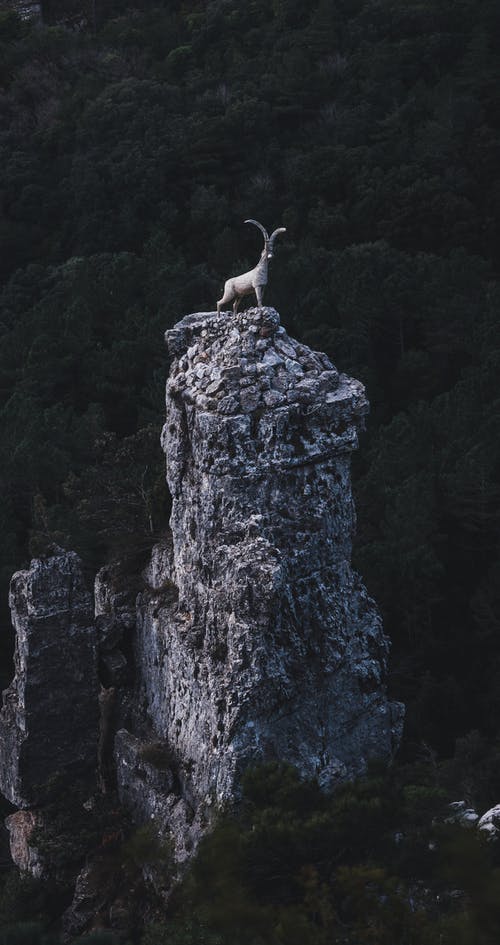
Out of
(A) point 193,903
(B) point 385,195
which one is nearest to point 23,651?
(A) point 193,903

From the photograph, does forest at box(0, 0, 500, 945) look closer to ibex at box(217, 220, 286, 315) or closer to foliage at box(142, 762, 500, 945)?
foliage at box(142, 762, 500, 945)

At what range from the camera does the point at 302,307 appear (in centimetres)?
4956

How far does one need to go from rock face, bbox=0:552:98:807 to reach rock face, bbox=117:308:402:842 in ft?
→ 6.12

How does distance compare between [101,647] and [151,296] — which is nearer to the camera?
[101,647]

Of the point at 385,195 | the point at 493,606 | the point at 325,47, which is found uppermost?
the point at 325,47

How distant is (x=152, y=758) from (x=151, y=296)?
102 feet

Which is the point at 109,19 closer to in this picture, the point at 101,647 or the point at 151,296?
the point at 151,296

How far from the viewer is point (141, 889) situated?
2122cm

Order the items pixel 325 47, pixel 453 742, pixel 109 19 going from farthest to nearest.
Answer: pixel 109 19
pixel 325 47
pixel 453 742

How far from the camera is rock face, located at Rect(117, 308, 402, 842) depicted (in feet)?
63.0

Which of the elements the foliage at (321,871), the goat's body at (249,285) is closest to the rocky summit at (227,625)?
the goat's body at (249,285)

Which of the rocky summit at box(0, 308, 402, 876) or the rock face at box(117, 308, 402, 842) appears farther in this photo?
the rocky summit at box(0, 308, 402, 876)

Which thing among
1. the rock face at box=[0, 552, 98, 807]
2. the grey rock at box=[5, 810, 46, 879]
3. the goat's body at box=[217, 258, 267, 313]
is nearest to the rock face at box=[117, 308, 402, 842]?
the goat's body at box=[217, 258, 267, 313]

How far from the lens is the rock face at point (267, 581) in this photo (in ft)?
63.0
